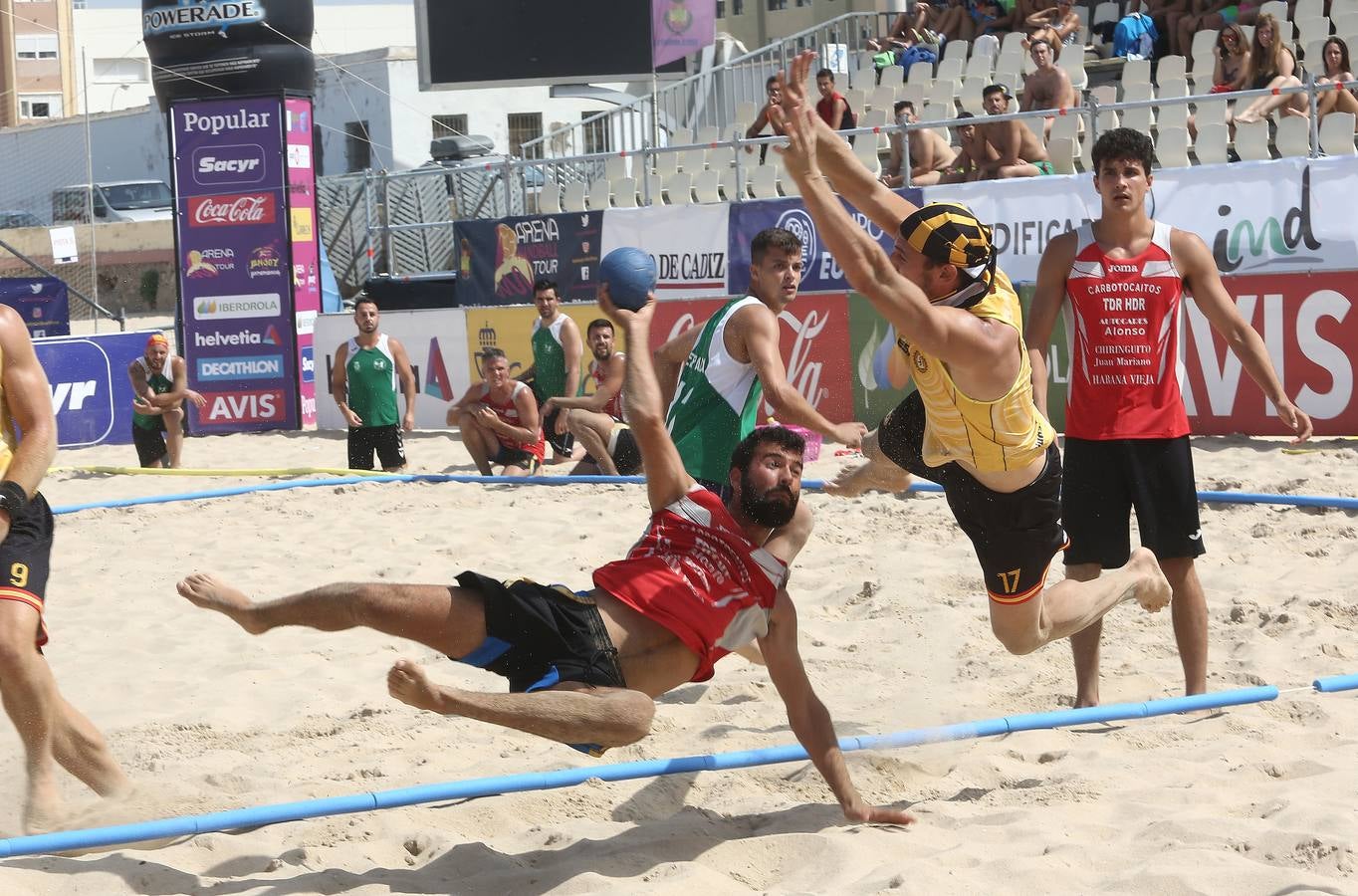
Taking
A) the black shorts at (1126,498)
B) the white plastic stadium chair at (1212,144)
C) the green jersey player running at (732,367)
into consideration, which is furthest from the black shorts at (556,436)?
the black shorts at (1126,498)

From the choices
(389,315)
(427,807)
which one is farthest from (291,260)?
(427,807)

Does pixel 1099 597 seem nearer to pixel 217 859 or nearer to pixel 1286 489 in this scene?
pixel 217 859

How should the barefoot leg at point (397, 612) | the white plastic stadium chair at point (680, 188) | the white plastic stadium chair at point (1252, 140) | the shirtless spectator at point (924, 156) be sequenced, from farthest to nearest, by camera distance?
the white plastic stadium chair at point (680, 188) → the shirtless spectator at point (924, 156) → the white plastic stadium chair at point (1252, 140) → the barefoot leg at point (397, 612)

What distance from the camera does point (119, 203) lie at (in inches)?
1181

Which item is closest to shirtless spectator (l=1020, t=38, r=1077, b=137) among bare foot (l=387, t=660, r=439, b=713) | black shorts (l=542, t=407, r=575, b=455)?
black shorts (l=542, t=407, r=575, b=455)

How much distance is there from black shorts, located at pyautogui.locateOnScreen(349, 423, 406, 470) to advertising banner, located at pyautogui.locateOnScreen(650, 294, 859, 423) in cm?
227

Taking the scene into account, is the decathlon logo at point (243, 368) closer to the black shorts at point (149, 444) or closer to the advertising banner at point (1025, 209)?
the black shorts at point (149, 444)

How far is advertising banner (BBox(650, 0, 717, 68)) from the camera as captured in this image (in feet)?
58.3

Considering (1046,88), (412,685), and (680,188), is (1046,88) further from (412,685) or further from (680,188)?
(412,685)

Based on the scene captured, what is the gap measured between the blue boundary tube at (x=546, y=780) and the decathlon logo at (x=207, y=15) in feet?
40.8

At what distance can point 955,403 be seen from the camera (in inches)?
152

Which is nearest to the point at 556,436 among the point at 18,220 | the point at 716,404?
the point at 716,404

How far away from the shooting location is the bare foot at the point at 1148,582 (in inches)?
172

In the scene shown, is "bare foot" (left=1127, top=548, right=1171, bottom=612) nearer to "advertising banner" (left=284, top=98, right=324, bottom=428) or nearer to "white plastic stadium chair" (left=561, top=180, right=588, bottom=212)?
"white plastic stadium chair" (left=561, top=180, right=588, bottom=212)
